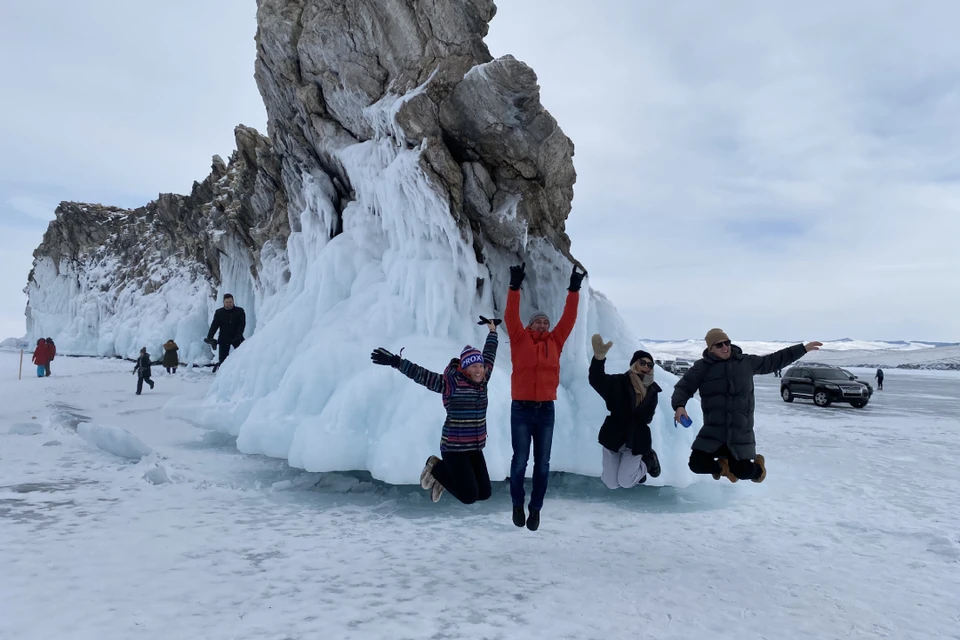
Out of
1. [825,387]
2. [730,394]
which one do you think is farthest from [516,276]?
[825,387]

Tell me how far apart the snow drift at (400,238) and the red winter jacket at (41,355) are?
19.0 m

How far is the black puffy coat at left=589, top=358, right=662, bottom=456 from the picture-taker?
18.4 ft

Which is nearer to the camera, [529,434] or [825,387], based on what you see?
[529,434]

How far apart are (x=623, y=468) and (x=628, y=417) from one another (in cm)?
56

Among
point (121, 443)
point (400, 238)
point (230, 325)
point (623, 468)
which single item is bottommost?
point (121, 443)

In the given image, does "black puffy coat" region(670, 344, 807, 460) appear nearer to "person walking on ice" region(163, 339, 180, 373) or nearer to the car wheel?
the car wheel

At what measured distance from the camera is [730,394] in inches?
203

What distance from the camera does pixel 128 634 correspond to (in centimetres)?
370

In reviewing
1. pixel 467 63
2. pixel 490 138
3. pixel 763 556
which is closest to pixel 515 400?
pixel 763 556

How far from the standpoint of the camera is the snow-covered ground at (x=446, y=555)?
4074mm

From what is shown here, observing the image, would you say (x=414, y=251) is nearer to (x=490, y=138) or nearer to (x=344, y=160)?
(x=490, y=138)

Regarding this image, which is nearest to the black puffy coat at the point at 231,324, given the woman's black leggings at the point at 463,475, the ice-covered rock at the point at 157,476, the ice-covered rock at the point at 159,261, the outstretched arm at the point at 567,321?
the ice-covered rock at the point at 157,476

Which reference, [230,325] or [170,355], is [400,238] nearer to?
[230,325]

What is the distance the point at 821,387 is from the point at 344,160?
21298 mm
